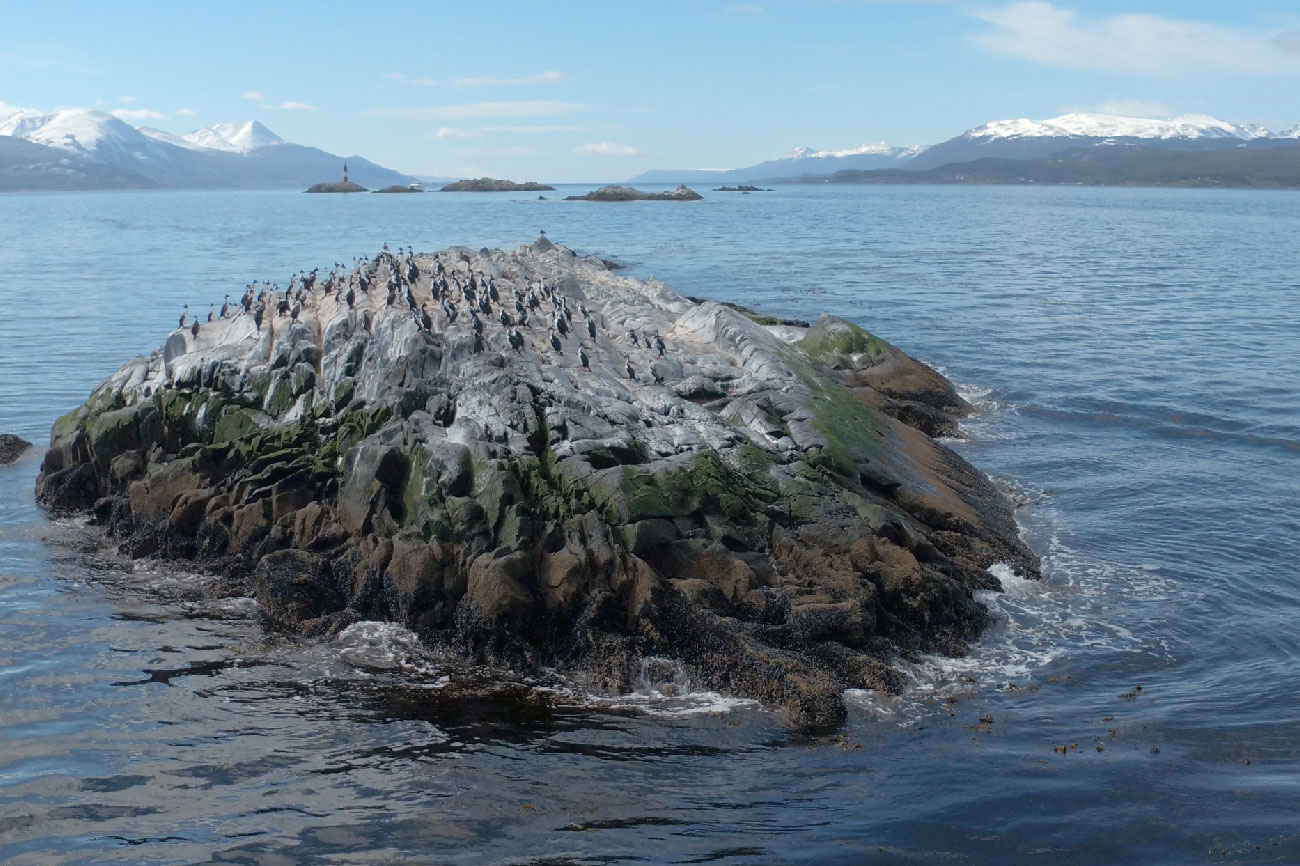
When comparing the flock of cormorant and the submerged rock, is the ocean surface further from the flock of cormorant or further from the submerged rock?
the flock of cormorant

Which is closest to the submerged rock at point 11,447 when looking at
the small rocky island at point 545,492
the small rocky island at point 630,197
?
the small rocky island at point 545,492

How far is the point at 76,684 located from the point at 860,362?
802 inches

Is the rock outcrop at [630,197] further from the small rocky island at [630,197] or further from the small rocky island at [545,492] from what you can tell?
the small rocky island at [545,492]

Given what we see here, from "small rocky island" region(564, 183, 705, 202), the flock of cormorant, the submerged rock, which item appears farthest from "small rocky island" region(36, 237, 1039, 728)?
"small rocky island" region(564, 183, 705, 202)

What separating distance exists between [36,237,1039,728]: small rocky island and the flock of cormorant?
0.12 m

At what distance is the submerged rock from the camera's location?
23828 millimetres

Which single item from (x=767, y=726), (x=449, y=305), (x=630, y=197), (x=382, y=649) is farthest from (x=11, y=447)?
(x=630, y=197)

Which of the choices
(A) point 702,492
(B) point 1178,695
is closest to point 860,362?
(A) point 702,492

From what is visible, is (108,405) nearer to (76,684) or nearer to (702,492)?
(76,684)

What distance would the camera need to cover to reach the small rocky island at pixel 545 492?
14.6m

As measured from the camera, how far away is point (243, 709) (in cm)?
1342

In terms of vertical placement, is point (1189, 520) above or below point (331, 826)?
above

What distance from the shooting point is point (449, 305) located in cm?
2220

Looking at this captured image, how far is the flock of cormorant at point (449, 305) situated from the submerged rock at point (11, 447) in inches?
193
